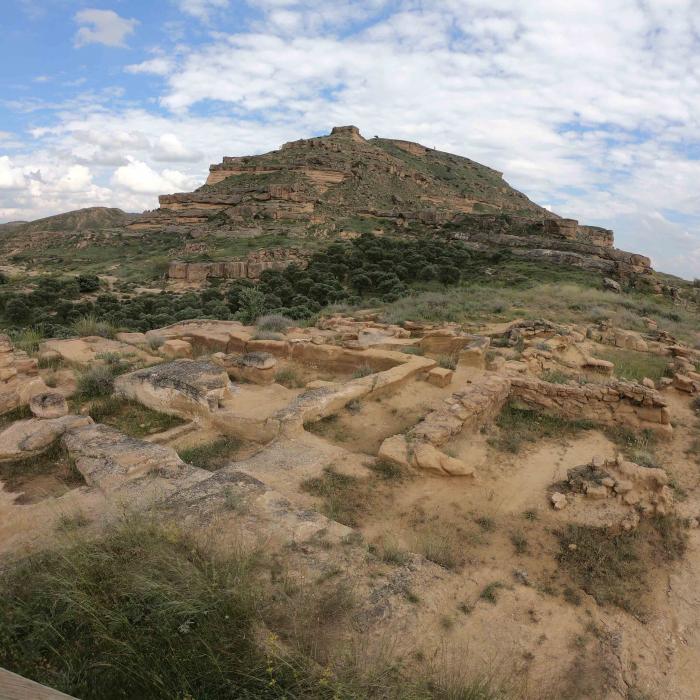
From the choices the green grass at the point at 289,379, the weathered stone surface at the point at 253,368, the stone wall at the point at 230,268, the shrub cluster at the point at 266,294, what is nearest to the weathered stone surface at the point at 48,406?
the weathered stone surface at the point at 253,368

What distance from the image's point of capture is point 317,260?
32.4 m

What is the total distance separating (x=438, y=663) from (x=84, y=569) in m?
2.27

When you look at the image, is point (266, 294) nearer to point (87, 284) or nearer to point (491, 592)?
point (87, 284)

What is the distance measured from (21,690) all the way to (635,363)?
41.4 ft

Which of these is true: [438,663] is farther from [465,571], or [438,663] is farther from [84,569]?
[84,569]

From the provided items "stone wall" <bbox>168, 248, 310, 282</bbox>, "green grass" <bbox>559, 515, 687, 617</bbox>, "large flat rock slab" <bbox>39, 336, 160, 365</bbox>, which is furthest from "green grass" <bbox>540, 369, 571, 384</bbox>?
"stone wall" <bbox>168, 248, 310, 282</bbox>

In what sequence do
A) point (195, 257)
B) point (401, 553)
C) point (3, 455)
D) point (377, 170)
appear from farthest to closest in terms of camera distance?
point (377, 170)
point (195, 257)
point (3, 455)
point (401, 553)

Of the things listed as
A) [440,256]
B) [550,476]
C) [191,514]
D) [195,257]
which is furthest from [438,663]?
[195,257]

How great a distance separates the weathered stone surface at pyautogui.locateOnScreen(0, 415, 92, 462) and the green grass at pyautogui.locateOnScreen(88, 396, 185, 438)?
0.91m

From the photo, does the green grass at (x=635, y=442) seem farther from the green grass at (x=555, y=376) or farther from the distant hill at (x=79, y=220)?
the distant hill at (x=79, y=220)

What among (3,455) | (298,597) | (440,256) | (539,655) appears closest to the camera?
(298,597)

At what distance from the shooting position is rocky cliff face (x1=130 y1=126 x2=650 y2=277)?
3694cm

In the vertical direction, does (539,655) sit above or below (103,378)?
below

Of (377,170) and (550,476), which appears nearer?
(550,476)
